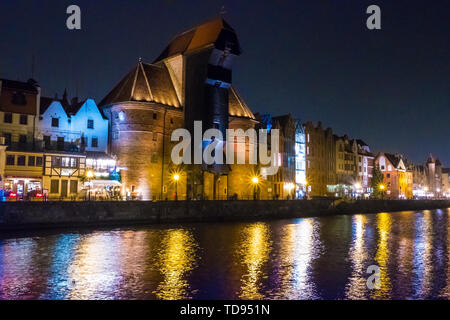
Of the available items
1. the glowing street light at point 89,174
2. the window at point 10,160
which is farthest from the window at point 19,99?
the glowing street light at point 89,174

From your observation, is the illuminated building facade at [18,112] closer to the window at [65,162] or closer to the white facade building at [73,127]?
the white facade building at [73,127]

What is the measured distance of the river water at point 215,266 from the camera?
16.6 metres

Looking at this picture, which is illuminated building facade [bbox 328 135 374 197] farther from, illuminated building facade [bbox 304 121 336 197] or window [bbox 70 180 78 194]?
window [bbox 70 180 78 194]

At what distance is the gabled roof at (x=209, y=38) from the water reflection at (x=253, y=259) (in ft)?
93.7

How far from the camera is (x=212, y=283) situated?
18.0 metres

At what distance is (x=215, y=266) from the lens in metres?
21.6

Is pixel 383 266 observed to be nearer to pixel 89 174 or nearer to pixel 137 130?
pixel 89 174

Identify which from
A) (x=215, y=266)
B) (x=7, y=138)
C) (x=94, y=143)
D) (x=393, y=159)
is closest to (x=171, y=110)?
(x=94, y=143)

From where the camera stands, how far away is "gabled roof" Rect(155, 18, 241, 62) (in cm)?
5662

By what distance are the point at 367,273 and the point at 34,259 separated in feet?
55.6

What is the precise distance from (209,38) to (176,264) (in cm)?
4164

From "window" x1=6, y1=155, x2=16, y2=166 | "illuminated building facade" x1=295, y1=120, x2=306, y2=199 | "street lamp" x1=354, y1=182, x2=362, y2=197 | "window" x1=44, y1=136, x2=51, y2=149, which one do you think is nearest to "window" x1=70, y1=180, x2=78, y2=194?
"window" x1=44, y1=136, x2=51, y2=149

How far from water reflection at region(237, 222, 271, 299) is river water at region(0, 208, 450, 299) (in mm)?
45
